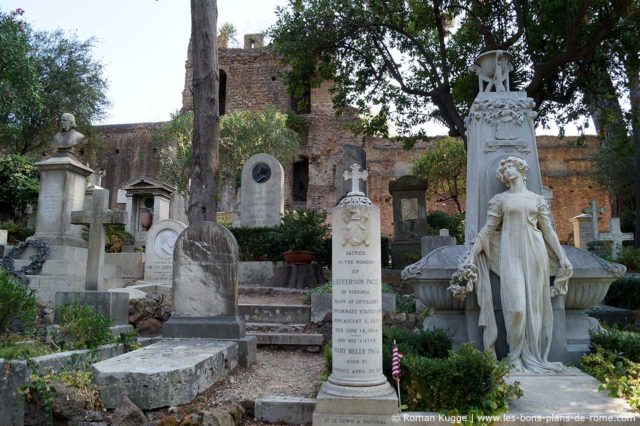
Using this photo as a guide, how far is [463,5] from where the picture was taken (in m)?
12.9

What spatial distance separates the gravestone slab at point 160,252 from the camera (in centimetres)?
1209

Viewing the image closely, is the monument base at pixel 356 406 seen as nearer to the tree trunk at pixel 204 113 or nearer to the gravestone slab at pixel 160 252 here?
the tree trunk at pixel 204 113

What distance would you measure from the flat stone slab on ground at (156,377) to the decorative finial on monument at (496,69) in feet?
15.7

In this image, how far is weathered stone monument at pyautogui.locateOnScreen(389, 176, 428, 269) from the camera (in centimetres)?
1498

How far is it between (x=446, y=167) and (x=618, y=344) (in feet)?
64.7

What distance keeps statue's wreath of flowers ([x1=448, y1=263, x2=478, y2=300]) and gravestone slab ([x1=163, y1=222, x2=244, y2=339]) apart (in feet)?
8.61

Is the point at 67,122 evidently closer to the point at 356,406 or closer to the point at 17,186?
the point at 356,406

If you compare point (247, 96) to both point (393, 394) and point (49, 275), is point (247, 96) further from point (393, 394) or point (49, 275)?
point (393, 394)

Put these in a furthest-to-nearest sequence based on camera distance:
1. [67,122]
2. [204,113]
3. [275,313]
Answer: [67,122] → [204,113] → [275,313]

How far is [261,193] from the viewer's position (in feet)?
52.4

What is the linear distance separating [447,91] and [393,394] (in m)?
10.7

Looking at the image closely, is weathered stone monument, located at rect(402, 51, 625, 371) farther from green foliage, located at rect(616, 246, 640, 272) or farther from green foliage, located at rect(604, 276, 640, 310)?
green foliage, located at rect(616, 246, 640, 272)

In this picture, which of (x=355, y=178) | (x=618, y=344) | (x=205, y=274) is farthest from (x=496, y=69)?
(x=205, y=274)

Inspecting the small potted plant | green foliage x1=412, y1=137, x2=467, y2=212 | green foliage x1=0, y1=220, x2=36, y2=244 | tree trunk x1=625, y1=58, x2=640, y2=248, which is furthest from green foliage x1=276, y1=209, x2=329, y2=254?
green foliage x1=412, y1=137, x2=467, y2=212
